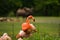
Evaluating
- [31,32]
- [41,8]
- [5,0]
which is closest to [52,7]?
[41,8]

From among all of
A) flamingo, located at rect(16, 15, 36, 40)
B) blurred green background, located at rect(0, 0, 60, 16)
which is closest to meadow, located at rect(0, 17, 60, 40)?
flamingo, located at rect(16, 15, 36, 40)

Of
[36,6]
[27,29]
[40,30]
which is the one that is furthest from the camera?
[36,6]

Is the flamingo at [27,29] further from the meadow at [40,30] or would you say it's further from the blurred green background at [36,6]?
the blurred green background at [36,6]

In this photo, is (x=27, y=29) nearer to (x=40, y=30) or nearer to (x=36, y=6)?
(x=40, y=30)

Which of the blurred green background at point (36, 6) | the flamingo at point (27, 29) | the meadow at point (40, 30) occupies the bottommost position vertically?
the meadow at point (40, 30)

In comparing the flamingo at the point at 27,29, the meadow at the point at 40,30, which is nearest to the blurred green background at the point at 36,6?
the meadow at the point at 40,30

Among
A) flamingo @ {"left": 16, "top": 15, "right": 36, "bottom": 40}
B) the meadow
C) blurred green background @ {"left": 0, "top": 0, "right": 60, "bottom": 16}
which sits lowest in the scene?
the meadow

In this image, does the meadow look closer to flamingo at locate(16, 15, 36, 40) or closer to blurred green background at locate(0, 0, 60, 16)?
flamingo at locate(16, 15, 36, 40)

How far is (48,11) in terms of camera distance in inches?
1077

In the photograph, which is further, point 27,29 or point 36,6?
point 36,6

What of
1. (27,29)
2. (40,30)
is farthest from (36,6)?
(27,29)

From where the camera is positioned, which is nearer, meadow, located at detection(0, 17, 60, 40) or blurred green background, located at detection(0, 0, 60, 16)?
meadow, located at detection(0, 17, 60, 40)

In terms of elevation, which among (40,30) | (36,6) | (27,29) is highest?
(36,6)

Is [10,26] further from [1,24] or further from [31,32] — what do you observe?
[31,32]
